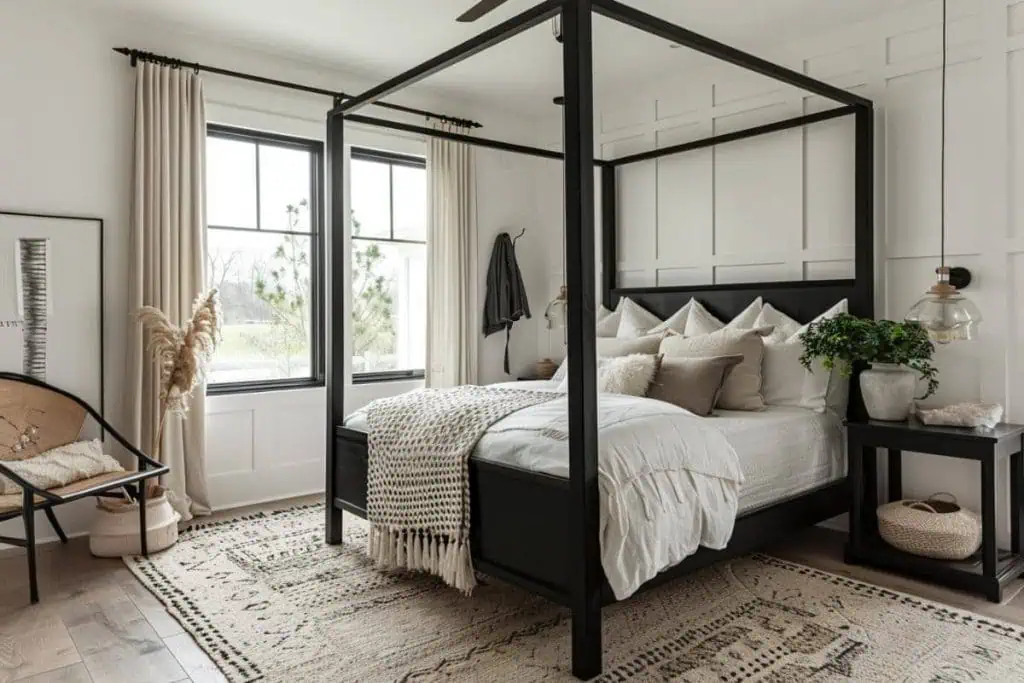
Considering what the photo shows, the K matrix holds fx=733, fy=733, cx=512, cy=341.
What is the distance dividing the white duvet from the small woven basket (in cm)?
96

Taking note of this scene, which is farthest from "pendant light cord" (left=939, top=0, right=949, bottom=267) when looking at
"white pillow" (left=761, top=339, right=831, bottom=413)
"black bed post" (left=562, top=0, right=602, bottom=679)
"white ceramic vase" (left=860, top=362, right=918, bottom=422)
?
"black bed post" (left=562, top=0, right=602, bottom=679)

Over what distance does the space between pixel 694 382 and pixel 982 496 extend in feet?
4.04

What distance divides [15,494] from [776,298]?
12.7 feet

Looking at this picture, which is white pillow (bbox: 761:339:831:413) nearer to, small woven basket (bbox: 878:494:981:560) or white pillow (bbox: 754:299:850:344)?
white pillow (bbox: 754:299:850:344)

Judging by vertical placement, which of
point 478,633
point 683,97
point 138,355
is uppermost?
point 683,97

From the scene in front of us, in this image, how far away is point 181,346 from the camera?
3768 millimetres

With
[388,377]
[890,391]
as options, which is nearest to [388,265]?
[388,377]

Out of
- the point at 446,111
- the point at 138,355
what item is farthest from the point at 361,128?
the point at 138,355

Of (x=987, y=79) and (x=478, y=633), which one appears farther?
(x=987, y=79)

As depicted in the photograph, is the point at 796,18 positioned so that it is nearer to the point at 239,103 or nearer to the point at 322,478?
the point at 239,103

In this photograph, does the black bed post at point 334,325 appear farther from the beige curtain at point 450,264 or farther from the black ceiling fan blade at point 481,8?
the beige curtain at point 450,264

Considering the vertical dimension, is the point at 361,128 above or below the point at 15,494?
above

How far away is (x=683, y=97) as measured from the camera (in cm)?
470

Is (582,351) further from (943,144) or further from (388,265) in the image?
(388,265)
